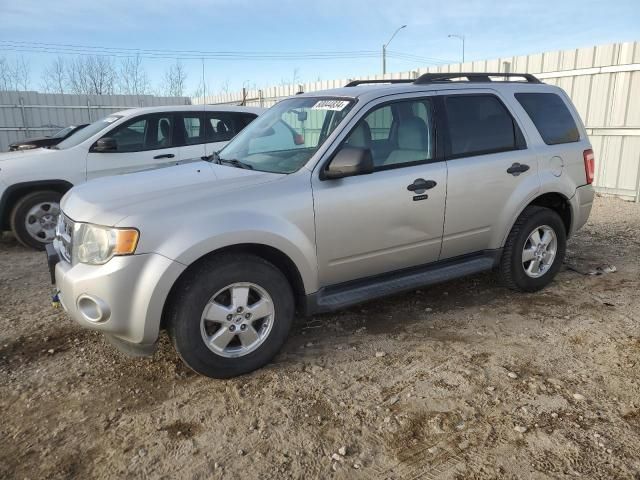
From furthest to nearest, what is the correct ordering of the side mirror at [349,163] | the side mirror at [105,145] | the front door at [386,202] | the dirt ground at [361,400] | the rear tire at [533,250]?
the side mirror at [105,145] < the rear tire at [533,250] < the front door at [386,202] < the side mirror at [349,163] < the dirt ground at [361,400]

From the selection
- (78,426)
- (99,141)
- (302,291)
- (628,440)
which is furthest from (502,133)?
(99,141)

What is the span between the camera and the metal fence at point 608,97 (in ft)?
28.5

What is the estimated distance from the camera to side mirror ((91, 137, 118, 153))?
21.9ft

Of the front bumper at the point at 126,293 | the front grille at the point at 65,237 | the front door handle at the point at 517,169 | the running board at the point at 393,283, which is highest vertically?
the front door handle at the point at 517,169

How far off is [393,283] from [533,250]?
1.58 meters

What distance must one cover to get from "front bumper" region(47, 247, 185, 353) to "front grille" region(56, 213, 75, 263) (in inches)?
12.0

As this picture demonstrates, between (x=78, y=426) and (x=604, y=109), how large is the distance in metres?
9.73

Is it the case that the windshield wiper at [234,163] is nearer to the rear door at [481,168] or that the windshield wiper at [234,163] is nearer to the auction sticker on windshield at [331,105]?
the auction sticker on windshield at [331,105]

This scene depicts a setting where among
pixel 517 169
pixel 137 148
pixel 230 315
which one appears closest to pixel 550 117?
pixel 517 169

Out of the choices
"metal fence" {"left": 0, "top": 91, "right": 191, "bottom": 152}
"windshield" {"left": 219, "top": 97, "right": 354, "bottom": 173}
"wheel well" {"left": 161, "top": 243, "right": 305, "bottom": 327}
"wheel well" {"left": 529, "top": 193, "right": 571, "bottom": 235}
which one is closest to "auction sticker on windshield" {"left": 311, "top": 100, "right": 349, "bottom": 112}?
"windshield" {"left": 219, "top": 97, "right": 354, "bottom": 173}

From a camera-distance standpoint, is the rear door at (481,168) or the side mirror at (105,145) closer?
the rear door at (481,168)

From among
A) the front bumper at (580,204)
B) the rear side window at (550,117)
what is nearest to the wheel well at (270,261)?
the rear side window at (550,117)

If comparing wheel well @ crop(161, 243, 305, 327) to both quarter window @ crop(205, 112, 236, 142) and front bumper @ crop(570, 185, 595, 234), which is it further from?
quarter window @ crop(205, 112, 236, 142)

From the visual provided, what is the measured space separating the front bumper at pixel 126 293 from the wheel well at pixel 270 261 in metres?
0.12
